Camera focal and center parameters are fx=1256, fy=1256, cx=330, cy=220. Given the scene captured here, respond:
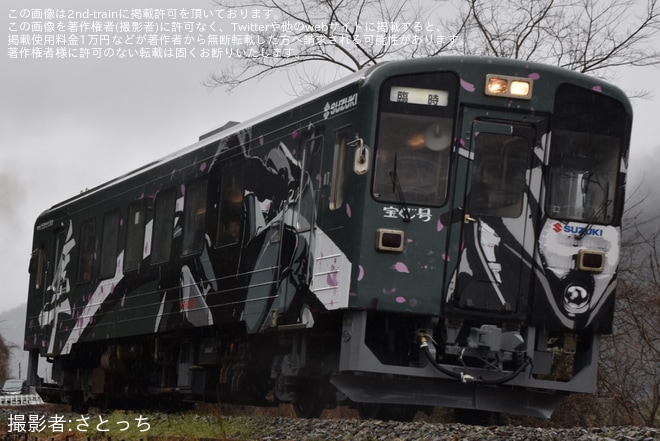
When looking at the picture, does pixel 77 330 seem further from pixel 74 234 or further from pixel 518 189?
pixel 518 189

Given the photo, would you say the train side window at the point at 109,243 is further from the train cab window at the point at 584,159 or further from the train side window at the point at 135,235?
the train cab window at the point at 584,159

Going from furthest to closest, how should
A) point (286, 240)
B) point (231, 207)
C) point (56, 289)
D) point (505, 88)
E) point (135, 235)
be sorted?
point (56, 289), point (135, 235), point (231, 207), point (286, 240), point (505, 88)

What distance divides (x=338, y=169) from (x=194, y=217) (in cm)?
368

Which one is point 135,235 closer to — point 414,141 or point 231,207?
point 231,207

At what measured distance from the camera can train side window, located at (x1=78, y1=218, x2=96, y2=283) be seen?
17.8m

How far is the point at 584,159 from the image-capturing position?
433 inches

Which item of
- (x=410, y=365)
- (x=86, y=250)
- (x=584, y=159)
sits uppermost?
(x=584, y=159)

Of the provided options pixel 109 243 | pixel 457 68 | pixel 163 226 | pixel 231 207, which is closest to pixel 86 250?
pixel 109 243

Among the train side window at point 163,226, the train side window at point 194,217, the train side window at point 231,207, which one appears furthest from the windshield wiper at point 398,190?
the train side window at point 163,226

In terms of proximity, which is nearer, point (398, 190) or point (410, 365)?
point (398, 190)

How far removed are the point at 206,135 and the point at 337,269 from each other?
4.91 meters

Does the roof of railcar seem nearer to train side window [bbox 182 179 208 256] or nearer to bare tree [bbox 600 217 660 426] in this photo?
train side window [bbox 182 179 208 256]

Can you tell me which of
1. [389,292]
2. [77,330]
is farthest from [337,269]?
[77,330]

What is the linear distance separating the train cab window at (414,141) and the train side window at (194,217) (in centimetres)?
374
